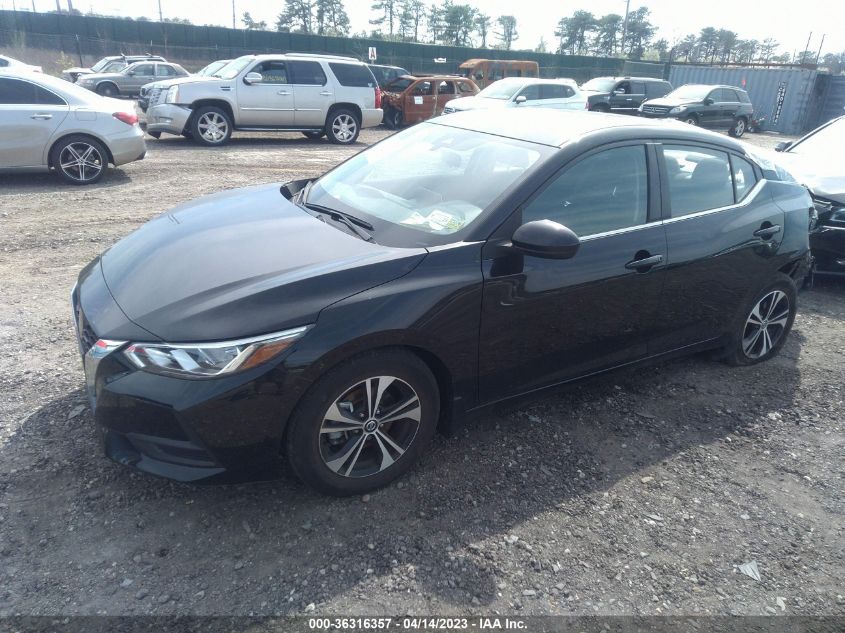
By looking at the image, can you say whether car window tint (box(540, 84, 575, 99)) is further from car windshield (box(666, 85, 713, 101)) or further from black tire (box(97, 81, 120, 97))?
black tire (box(97, 81, 120, 97))

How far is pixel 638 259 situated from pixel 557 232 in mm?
823

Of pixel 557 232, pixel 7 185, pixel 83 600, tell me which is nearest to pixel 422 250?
pixel 557 232

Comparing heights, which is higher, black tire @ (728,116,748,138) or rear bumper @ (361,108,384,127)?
rear bumper @ (361,108,384,127)

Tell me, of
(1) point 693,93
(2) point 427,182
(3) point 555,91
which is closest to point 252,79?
(3) point 555,91

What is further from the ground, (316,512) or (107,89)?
(107,89)

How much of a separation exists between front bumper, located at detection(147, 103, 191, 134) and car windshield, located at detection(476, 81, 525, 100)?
27.7 ft

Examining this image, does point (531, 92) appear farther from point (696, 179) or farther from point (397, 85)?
point (696, 179)

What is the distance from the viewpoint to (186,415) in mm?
2457

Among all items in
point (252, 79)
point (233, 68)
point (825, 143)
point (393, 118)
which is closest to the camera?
point (825, 143)

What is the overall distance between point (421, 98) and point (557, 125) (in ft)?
52.7

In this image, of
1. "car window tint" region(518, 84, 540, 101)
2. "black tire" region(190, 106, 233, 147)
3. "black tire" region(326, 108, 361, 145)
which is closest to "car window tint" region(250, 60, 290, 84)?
"black tire" region(190, 106, 233, 147)

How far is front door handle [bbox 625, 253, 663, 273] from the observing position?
3445 mm

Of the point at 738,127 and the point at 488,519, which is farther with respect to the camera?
the point at 738,127

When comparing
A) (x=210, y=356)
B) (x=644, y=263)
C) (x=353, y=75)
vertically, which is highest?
(x=353, y=75)
